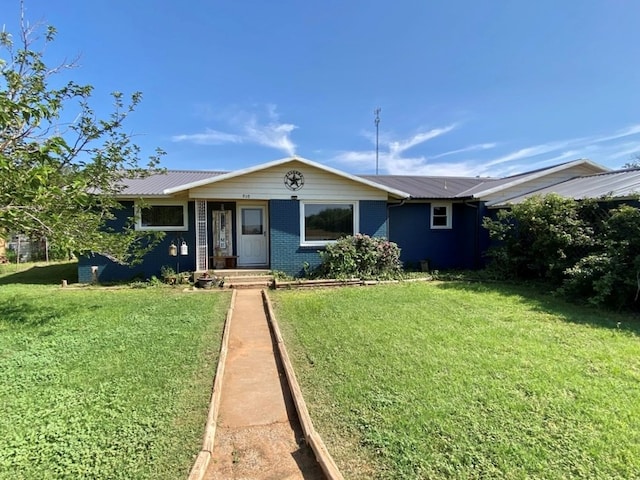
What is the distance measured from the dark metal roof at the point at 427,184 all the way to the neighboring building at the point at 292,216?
0.22 metres

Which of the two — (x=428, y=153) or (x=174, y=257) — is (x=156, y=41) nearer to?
(x=174, y=257)

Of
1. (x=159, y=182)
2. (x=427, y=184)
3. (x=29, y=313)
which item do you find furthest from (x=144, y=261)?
(x=427, y=184)

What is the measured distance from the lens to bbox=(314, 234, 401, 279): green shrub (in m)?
11.1

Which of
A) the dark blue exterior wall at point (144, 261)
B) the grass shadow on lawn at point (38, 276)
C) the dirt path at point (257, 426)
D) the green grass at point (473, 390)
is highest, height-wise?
the dark blue exterior wall at point (144, 261)

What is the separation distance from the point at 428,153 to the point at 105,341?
26.4 meters

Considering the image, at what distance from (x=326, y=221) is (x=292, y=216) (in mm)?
1256

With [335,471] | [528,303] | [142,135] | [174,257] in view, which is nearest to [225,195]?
[174,257]

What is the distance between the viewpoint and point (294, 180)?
11594mm

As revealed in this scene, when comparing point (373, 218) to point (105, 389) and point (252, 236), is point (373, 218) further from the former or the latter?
point (105, 389)

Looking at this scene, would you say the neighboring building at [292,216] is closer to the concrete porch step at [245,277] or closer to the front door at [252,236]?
the front door at [252,236]

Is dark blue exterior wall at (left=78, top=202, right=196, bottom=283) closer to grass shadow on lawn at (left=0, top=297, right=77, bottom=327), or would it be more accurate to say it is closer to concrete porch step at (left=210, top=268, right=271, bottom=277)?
concrete porch step at (left=210, top=268, right=271, bottom=277)

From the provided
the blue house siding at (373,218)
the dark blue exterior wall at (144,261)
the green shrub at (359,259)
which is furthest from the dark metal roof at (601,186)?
the dark blue exterior wall at (144,261)

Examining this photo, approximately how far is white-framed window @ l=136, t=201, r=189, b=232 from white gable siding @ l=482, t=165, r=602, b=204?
10.8 meters

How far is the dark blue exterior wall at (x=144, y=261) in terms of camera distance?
11133mm
